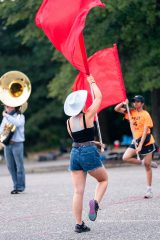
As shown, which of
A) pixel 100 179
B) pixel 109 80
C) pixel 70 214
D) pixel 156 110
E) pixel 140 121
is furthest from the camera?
pixel 156 110

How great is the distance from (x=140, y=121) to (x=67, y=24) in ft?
7.77

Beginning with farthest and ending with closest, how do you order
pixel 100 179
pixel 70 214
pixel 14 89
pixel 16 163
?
1. pixel 14 89
2. pixel 16 163
3. pixel 70 214
4. pixel 100 179

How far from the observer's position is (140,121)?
12.8 metres

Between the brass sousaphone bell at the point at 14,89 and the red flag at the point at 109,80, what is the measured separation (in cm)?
224

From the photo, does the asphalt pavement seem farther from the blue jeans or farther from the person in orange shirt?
the person in orange shirt

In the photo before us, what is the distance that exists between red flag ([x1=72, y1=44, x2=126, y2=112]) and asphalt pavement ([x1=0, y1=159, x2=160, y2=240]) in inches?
65.6

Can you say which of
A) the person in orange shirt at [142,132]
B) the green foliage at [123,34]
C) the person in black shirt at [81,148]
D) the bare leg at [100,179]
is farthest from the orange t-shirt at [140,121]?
the green foliage at [123,34]

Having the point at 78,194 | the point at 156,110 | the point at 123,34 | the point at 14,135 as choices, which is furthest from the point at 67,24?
→ the point at 156,110

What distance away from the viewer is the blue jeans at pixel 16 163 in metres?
14.4

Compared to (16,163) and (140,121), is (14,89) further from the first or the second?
(140,121)

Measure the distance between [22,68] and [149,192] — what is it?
82.6 feet

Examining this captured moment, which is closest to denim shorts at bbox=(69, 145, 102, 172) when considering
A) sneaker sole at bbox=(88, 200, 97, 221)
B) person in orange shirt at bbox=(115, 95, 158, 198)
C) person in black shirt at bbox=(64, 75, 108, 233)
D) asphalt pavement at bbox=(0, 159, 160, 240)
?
person in black shirt at bbox=(64, 75, 108, 233)

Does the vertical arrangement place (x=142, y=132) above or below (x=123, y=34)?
above

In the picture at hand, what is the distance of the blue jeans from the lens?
14.4 m
